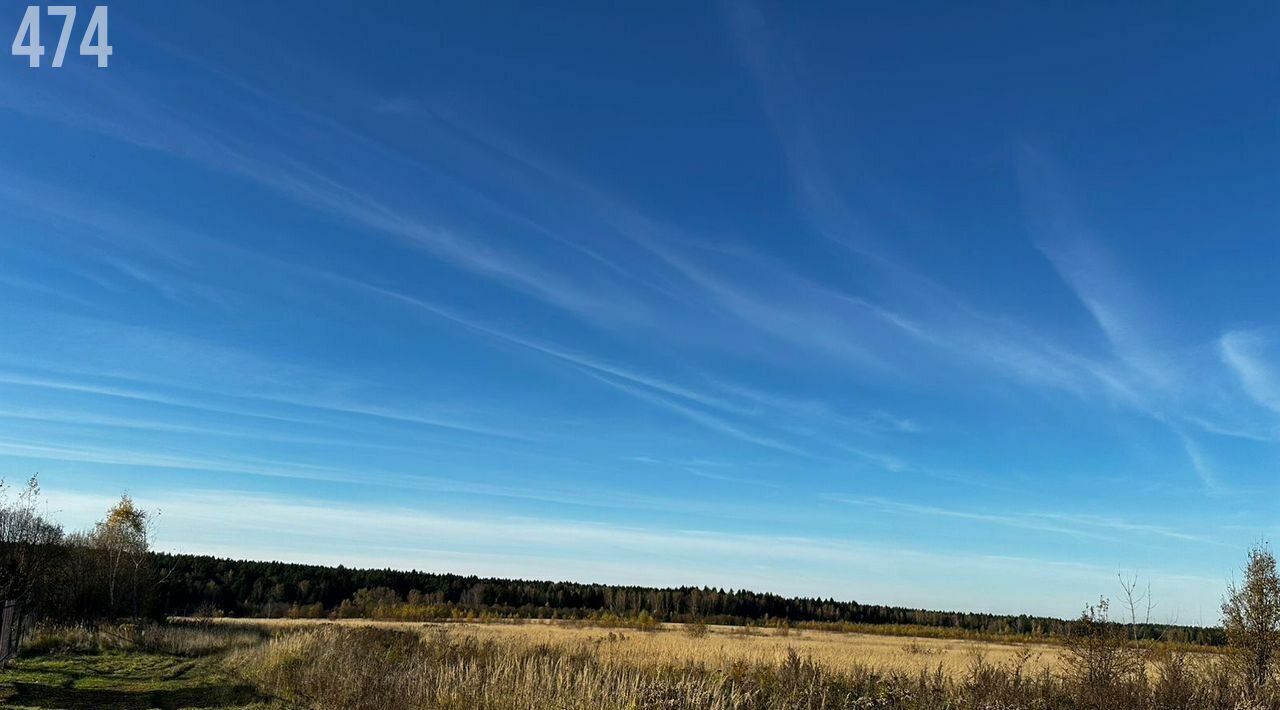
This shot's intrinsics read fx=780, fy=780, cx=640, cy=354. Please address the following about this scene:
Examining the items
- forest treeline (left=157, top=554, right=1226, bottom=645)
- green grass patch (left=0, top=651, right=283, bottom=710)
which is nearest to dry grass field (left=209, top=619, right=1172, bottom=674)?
green grass patch (left=0, top=651, right=283, bottom=710)

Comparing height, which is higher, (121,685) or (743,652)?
(743,652)

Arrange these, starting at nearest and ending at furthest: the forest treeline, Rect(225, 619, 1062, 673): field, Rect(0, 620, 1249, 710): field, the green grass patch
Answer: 1. Rect(0, 620, 1249, 710): field
2. the green grass patch
3. Rect(225, 619, 1062, 673): field
4. the forest treeline

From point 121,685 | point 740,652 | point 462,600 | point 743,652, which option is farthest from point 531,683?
point 462,600

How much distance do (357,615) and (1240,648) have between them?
80.6 m

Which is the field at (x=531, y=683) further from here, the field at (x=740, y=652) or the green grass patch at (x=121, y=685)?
the field at (x=740, y=652)

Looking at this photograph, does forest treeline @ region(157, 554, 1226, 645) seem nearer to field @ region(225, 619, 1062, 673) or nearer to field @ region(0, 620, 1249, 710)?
field @ region(225, 619, 1062, 673)

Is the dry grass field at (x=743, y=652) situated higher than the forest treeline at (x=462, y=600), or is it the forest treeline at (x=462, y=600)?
the dry grass field at (x=743, y=652)

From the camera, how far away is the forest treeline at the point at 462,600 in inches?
3403

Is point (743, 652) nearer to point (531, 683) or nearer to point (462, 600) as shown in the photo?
point (531, 683)

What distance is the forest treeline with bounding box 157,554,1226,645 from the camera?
86438 mm

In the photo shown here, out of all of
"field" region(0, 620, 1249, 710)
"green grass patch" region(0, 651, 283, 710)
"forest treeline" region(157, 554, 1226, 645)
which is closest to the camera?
"field" region(0, 620, 1249, 710)

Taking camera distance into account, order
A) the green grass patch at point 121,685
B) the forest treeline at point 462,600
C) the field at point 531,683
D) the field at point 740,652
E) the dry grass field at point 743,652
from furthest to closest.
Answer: the forest treeline at point 462,600, the field at point 740,652, the dry grass field at point 743,652, the green grass patch at point 121,685, the field at point 531,683

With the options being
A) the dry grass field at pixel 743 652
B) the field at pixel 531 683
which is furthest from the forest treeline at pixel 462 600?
the field at pixel 531 683

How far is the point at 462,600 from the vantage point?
12106 centimetres
